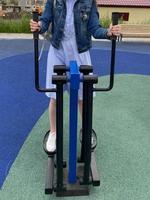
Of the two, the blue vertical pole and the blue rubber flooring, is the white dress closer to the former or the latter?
the blue vertical pole

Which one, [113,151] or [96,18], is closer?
[96,18]

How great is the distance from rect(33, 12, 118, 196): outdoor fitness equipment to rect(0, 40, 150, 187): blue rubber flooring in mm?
470

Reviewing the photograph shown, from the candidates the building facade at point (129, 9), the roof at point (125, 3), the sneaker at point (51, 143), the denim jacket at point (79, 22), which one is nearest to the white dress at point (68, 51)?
the denim jacket at point (79, 22)

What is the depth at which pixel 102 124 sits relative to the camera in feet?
11.6

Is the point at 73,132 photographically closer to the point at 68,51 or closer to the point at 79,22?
the point at 68,51

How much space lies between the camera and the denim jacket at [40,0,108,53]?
2.48 m

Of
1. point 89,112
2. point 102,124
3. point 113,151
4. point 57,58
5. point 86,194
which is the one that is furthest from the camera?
point 102,124

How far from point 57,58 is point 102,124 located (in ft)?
3.67

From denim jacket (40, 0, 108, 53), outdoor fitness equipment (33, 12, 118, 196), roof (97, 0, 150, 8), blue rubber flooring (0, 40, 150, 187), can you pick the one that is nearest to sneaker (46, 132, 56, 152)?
outdoor fitness equipment (33, 12, 118, 196)

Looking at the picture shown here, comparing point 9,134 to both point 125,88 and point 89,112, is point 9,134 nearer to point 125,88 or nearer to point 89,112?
point 89,112

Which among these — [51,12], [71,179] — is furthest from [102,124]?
[51,12]

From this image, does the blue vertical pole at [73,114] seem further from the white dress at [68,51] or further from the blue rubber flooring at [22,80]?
the blue rubber flooring at [22,80]

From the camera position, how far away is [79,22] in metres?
2.50

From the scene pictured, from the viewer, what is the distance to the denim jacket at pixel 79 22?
2482mm
